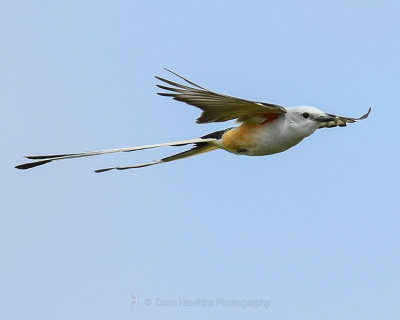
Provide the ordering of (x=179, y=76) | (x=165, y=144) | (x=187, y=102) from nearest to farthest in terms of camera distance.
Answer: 1. (x=179, y=76)
2. (x=187, y=102)
3. (x=165, y=144)

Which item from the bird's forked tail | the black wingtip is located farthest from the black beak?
the black wingtip

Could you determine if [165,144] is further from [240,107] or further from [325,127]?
[325,127]

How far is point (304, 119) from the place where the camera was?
8.28 m

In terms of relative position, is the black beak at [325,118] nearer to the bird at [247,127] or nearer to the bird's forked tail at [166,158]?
the bird at [247,127]

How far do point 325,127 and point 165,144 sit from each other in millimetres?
1572

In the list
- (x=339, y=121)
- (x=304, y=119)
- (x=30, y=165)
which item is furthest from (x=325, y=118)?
(x=30, y=165)

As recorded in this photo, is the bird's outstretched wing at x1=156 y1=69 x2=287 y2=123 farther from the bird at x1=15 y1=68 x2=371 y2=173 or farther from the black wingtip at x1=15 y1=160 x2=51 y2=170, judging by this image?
the black wingtip at x1=15 y1=160 x2=51 y2=170

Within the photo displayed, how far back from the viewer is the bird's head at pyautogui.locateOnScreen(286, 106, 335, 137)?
27.2ft

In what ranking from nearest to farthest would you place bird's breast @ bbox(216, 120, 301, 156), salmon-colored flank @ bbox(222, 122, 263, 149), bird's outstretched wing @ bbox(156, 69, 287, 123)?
1. bird's outstretched wing @ bbox(156, 69, 287, 123)
2. bird's breast @ bbox(216, 120, 301, 156)
3. salmon-colored flank @ bbox(222, 122, 263, 149)

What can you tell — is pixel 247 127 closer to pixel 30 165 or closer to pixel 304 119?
pixel 304 119

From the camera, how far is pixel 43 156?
7953 millimetres

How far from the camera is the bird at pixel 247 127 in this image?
7875 mm

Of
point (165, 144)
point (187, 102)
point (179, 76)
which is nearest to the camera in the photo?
point (179, 76)

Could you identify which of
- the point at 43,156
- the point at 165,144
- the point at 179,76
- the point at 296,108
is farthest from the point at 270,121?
the point at 43,156
